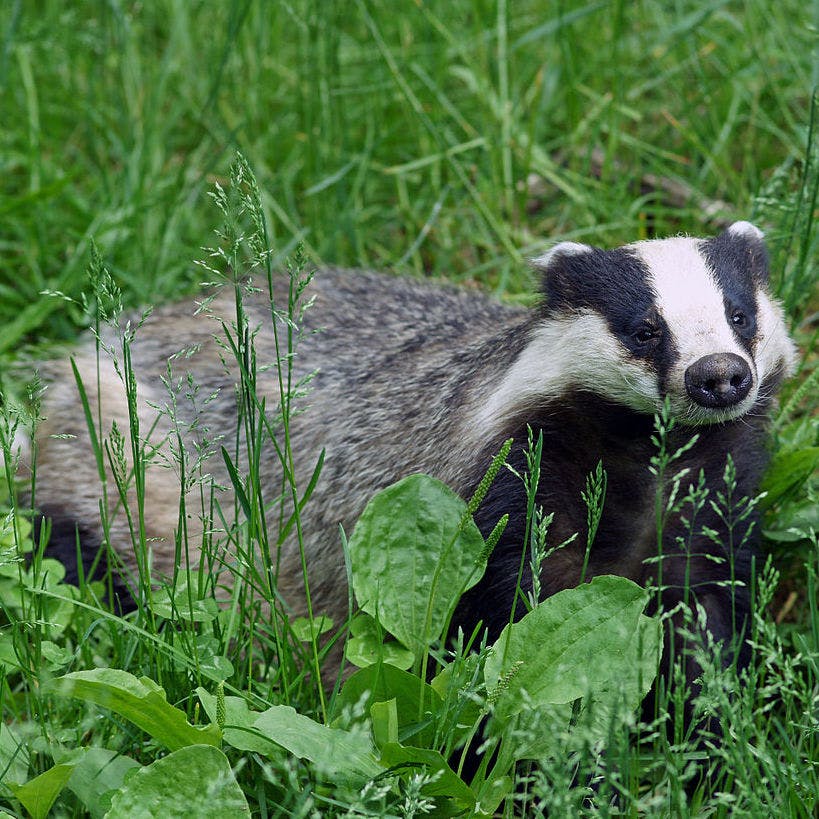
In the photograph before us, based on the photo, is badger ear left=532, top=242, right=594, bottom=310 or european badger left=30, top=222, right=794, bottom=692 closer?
european badger left=30, top=222, right=794, bottom=692

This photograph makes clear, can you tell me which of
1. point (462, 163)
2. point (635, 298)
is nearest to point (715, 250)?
point (635, 298)

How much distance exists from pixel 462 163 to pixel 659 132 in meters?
0.80

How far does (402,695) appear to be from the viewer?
7.63ft

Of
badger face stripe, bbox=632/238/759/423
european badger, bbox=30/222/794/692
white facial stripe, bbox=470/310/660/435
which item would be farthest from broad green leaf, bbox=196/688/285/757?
badger face stripe, bbox=632/238/759/423

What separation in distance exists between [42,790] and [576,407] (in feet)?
4.35

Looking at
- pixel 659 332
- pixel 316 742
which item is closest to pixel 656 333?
pixel 659 332

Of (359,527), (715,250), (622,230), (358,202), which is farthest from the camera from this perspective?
(358,202)

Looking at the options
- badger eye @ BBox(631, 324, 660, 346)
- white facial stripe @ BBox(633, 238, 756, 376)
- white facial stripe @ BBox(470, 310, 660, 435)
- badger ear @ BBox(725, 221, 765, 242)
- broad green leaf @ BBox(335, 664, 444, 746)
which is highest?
badger ear @ BBox(725, 221, 765, 242)

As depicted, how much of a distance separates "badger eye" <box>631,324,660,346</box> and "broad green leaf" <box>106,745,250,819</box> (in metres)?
1.19

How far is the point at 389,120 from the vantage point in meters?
5.00

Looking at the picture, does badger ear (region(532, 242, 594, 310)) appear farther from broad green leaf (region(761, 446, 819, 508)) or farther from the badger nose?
broad green leaf (region(761, 446, 819, 508))

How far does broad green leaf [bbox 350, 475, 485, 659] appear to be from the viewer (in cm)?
251

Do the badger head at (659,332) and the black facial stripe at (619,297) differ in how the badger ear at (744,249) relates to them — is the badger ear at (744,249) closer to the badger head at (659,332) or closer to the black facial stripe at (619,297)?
the badger head at (659,332)

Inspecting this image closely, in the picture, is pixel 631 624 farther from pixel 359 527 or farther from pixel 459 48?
pixel 459 48
